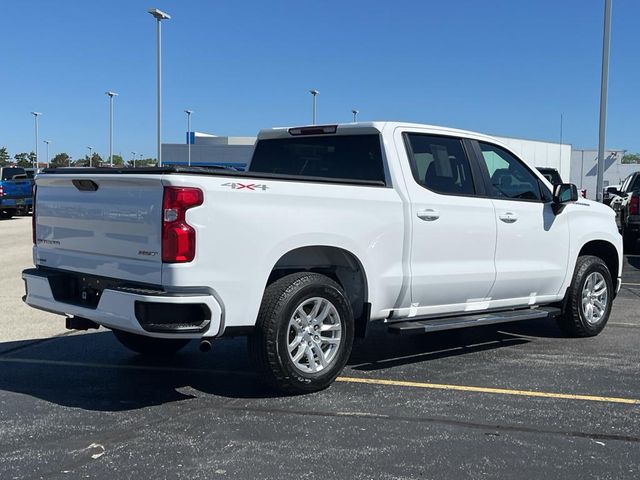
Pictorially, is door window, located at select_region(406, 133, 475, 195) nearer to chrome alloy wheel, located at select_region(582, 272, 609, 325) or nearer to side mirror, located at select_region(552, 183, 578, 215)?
side mirror, located at select_region(552, 183, 578, 215)

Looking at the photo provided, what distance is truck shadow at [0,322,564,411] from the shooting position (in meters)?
5.02

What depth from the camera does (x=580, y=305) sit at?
6.96 m

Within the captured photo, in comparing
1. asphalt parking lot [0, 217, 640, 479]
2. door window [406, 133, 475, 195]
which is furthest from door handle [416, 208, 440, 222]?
asphalt parking lot [0, 217, 640, 479]

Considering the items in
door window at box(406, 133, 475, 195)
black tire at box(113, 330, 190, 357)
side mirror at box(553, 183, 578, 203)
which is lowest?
black tire at box(113, 330, 190, 357)

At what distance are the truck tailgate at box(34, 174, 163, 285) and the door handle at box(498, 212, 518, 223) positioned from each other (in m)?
3.28

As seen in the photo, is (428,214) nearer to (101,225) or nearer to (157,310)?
(157,310)

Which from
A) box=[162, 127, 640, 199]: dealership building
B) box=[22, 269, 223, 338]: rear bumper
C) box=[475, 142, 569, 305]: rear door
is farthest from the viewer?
box=[162, 127, 640, 199]: dealership building

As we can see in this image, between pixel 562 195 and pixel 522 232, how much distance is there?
66cm

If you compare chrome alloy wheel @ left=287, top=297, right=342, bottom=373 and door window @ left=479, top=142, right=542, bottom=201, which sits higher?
door window @ left=479, top=142, right=542, bottom=201

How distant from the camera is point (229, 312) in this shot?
4.43 meters

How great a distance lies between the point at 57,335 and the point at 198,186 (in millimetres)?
3721

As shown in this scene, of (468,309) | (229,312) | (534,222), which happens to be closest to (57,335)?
(229,312)

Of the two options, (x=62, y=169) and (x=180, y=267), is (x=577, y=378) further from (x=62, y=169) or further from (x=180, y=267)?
(x=62, y=169)

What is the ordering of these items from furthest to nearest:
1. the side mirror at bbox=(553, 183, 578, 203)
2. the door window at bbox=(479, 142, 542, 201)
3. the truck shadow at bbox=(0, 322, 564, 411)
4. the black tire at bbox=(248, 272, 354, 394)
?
the side mirror at bbox=(553, 183, 578, 203)
the door window at bbox=(479, 142, 542, 201)
the truck shadow at bbox=(0, 322, 564, 411)
the black tire at bbox=(248, 272, 354, 394)
